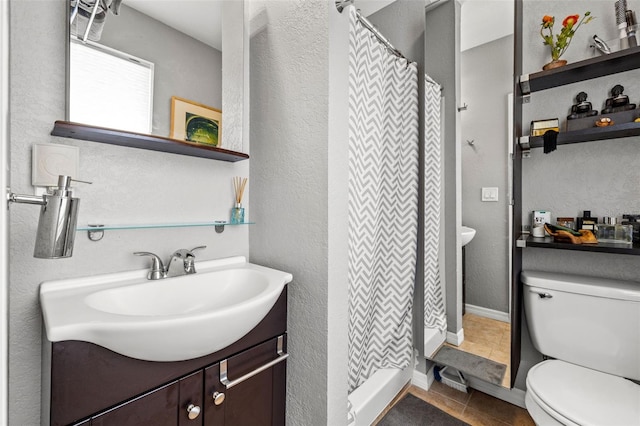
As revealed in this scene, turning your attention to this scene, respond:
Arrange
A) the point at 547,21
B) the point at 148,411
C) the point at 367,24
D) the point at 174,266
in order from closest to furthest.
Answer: the point at 148,411, the point at 174,266, the point at 367,24, the point at 547,21

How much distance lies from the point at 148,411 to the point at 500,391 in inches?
70.4

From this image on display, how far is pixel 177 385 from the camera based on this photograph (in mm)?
843

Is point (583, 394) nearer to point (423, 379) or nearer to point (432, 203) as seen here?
point (423, 379)

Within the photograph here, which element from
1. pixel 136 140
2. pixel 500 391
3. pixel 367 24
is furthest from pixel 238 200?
pixel 500 391

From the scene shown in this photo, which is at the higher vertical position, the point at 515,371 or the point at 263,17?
the point at 263,17

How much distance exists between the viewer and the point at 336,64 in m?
1.12

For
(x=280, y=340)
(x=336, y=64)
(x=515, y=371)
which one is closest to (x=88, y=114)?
(x=336, y=64)

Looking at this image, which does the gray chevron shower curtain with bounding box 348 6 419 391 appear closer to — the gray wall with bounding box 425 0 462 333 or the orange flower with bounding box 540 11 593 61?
the gray wall with bounding box 425 0 462 333

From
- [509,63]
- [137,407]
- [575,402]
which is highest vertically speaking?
[509,63]

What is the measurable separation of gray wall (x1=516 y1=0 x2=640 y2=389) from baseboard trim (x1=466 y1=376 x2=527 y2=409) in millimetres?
55

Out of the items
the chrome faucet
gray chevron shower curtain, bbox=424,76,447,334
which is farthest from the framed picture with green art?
gray chevron shower curtain, bbox=424,76,447,334

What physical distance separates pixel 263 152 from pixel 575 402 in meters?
1.58

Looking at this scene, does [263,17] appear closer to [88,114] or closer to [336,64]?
[336,64]

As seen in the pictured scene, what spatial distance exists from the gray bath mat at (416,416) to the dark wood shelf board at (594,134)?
4.92 ft
